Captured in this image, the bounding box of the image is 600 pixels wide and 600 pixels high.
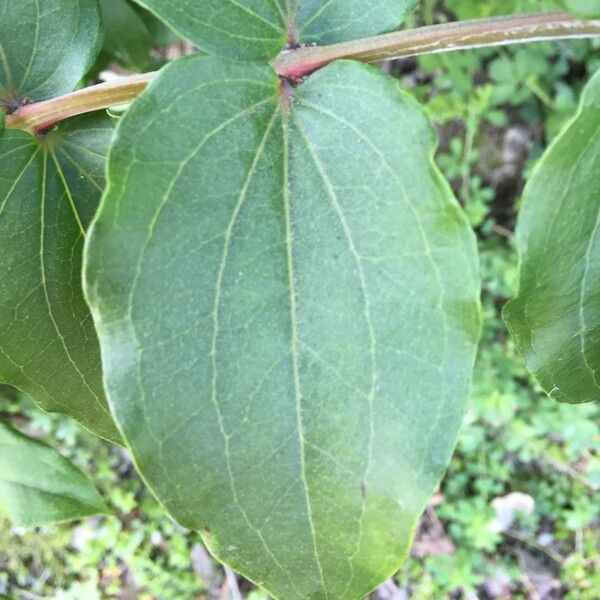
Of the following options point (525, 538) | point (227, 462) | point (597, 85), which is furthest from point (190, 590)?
point (597, 85)

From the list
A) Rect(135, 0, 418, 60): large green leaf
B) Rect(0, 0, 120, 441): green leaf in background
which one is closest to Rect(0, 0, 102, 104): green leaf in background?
Rect(0, 0, 120, 441): green leaf in background

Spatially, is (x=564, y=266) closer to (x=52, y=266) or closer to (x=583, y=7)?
(x=583, y=7)

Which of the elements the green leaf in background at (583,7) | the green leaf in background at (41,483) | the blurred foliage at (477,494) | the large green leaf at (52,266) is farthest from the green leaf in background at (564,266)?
the blurred foliage at (477,494)

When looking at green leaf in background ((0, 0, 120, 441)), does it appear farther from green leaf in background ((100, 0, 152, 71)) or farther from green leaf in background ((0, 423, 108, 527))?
green leaf in background ((100, 0, 152, 71))

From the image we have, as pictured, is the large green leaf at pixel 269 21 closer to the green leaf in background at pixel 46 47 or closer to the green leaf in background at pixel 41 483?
the green leaf in background at pixel 46 47

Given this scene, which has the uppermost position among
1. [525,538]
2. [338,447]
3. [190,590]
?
[338,447]

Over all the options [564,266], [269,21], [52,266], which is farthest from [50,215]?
[564,266]

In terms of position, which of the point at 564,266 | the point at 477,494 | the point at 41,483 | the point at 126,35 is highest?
the point at 126,35

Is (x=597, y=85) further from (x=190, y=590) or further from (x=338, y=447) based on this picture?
(x=190, y=590)
